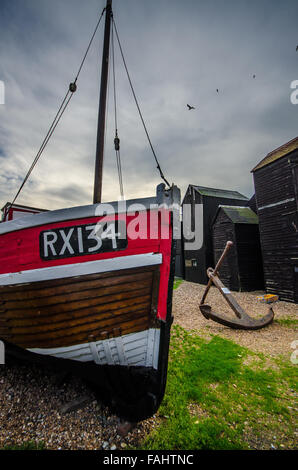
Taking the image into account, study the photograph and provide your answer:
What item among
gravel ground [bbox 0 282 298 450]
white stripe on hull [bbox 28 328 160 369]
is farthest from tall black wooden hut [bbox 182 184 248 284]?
white stripe on hull [bbox 28 328 160 369]

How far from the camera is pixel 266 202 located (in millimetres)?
11172

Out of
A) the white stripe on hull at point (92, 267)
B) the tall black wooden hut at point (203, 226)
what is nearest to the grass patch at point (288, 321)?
the white stripe on hull at point (92, 267)

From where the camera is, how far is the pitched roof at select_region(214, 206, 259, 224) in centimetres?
1333

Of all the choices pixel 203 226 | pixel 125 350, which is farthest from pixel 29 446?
pixel 203 226

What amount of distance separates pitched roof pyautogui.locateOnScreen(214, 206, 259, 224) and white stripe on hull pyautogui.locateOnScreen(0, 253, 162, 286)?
12239mm

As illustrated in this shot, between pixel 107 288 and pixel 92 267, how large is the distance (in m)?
0.30

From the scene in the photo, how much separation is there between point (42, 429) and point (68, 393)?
2.24ft

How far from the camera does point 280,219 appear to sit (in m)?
10.4

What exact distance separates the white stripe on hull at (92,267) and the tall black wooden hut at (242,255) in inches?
473

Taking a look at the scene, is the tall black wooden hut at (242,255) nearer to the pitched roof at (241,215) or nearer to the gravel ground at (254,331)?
the pitched roof at (241,215)

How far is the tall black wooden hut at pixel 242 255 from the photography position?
1277 centimetres

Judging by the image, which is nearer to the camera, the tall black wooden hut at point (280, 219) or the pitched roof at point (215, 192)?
the tall black wooden hut at point (280, 219)

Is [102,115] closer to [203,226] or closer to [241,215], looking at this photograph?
[241,215]
